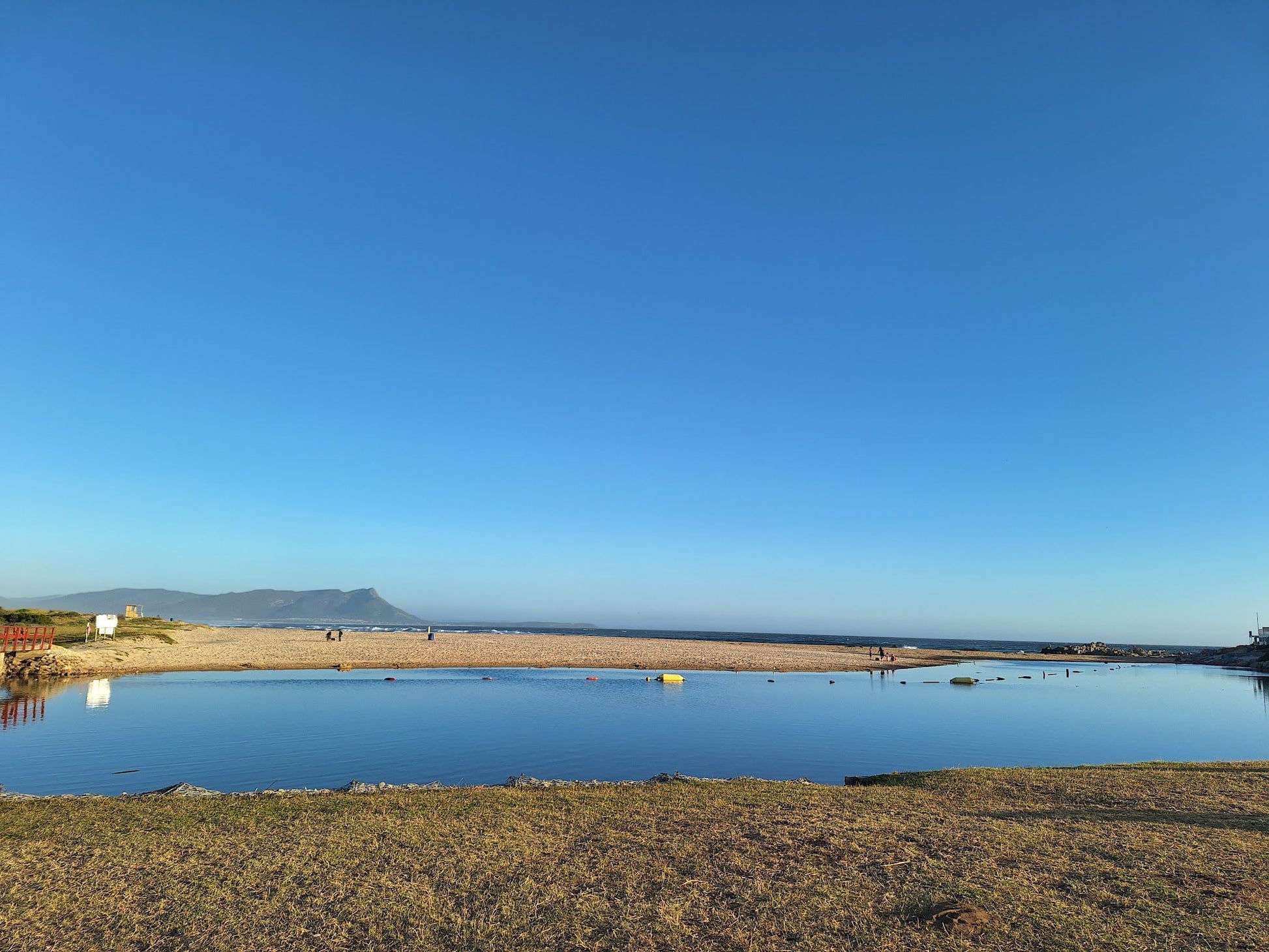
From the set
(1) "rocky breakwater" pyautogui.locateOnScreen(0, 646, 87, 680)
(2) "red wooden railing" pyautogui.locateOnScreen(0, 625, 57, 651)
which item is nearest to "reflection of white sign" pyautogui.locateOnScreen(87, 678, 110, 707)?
(1) "rocky breakwater" pyautogui.locateOnScreen(0, 646, 87, 680)

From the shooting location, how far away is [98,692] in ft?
114

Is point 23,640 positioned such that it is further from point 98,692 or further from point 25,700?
point 25,700

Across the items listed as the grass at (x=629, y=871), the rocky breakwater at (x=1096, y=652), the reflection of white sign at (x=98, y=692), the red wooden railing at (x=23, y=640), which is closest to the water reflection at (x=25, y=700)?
the reflection of white sign at (x=98, y=692)

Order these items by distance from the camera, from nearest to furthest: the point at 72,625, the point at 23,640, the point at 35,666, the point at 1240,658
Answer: the point at 35,666 → the point at 23,640 → the point at 72,625 → the point at 1240,658

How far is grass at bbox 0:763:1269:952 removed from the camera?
27.3ft

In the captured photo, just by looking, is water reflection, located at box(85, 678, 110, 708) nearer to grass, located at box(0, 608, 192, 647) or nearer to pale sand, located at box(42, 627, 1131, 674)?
pale sand, located at box(42, 627, 1131, 674)

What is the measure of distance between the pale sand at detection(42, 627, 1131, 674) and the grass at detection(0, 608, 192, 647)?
7.72ft

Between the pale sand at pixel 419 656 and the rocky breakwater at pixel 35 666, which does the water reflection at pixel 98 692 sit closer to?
the rocky breakwater at pixel 35 666

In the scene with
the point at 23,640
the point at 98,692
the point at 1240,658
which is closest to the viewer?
the point at 98,692

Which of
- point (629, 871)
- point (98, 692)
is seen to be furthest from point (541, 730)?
point (98, 692)

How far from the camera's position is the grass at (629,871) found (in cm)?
833

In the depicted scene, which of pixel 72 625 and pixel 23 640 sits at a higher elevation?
pixel 23 640

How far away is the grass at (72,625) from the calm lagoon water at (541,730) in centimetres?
1826

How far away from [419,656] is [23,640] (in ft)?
93.4
